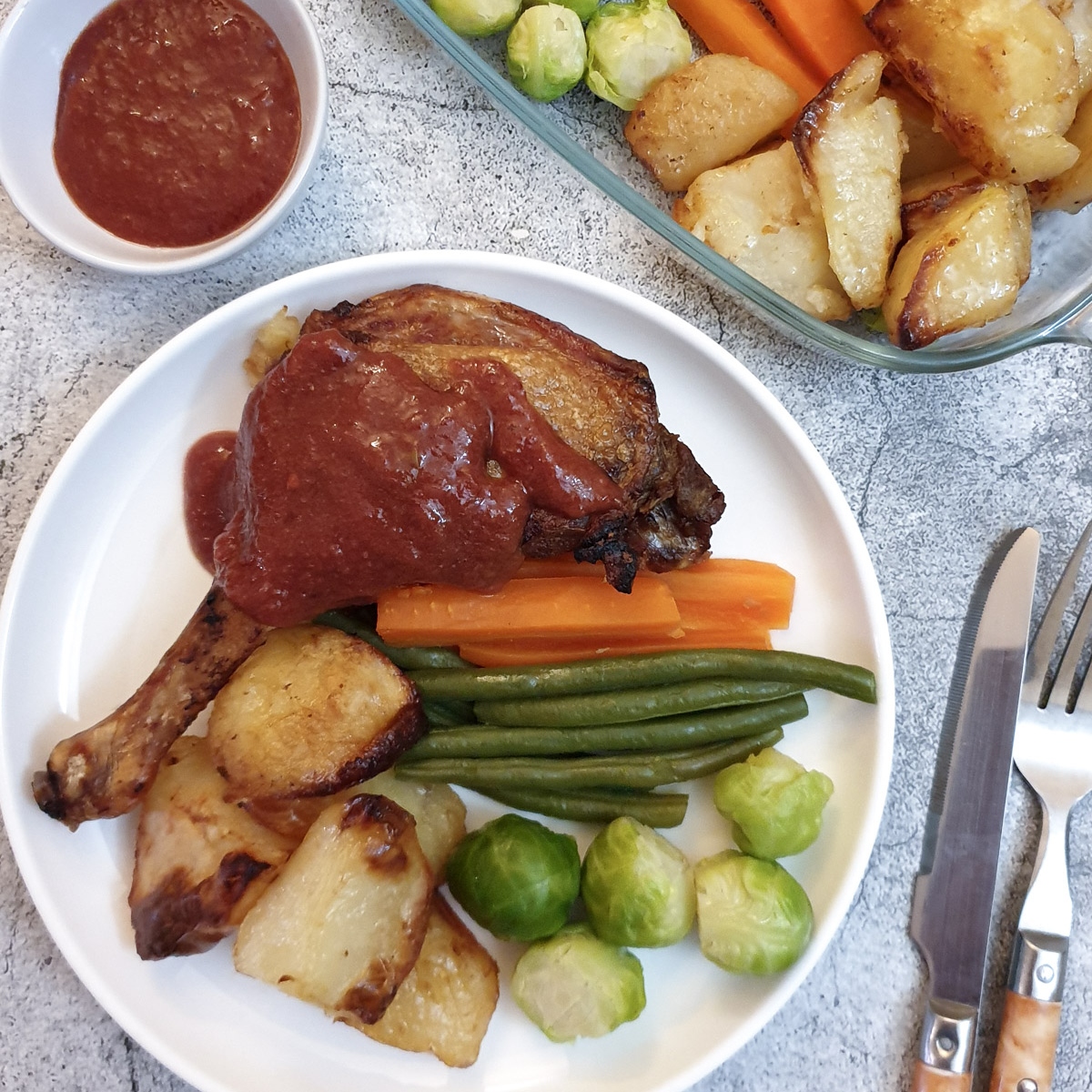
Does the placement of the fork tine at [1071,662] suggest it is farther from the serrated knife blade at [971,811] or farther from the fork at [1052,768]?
the serrated knife blade at [971,811]

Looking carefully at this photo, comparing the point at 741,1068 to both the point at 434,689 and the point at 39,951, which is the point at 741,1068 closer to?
the point at 434,689

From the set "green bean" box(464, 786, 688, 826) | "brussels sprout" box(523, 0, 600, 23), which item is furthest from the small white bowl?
"green bean" box(464, 786, 688, 826)

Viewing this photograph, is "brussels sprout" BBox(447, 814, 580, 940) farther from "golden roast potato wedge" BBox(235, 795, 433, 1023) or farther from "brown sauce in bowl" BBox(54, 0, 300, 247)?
"brown sauce in bowl" BBox(54, 0, 300, 247)

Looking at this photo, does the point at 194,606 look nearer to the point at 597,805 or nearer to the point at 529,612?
the point at 529,612

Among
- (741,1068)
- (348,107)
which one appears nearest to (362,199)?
(348,107)

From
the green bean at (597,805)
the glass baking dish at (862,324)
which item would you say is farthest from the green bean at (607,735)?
the glass baking dish at (862,324)

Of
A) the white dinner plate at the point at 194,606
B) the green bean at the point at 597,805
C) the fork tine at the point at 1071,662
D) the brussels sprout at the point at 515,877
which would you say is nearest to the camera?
the brussels sprout at the point at 515,877
